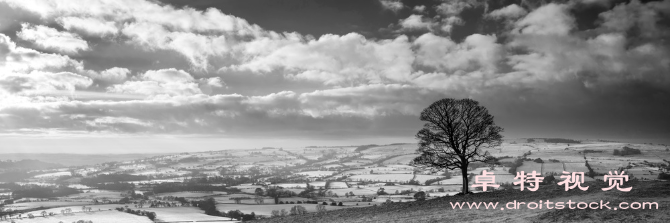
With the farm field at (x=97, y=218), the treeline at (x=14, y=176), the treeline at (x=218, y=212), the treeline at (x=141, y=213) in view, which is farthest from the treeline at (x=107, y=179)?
the farm field at (x=97, y=218)

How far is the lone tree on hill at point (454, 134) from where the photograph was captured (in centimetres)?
3053

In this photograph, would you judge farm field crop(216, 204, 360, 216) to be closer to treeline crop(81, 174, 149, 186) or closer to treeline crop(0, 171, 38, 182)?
treeline crop(81, 174, 149, 186)

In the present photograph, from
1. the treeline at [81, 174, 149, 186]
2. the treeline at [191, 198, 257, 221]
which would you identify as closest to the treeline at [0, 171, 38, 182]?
the treeline at [81, 174, 149, 186]

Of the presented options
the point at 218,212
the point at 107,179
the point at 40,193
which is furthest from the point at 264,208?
the point at 107,179

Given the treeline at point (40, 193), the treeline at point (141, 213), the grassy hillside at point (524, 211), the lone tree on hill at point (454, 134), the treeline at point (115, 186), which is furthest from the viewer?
the treeline at point (115, 186)

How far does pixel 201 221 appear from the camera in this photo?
178ft

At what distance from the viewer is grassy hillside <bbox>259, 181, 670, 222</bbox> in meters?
18.0

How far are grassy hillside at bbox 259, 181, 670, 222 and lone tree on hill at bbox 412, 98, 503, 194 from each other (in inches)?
128

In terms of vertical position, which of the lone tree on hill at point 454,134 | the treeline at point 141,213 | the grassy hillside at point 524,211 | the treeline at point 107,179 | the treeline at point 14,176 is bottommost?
the treeline at point 107,179

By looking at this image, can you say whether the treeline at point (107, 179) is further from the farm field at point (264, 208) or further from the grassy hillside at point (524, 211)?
the grassy hillside at point (524, 211)

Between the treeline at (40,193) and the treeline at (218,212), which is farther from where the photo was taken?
the treeline at (40,193)

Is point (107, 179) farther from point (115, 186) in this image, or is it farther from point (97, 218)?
point (97, 218)

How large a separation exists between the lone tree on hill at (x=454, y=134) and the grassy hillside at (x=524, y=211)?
128 inches

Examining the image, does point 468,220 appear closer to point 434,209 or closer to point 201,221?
point 434,209
